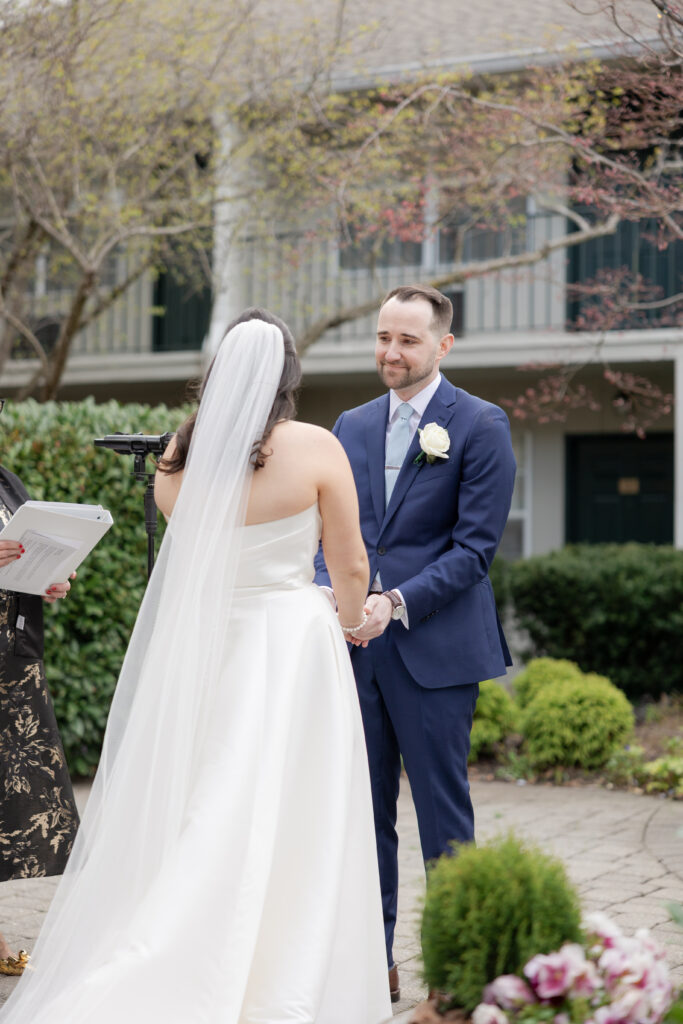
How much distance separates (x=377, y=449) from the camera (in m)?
3.91

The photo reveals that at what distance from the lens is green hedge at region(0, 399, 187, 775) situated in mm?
7008

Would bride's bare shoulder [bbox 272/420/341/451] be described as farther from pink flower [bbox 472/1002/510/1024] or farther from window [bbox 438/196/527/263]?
window [bbox 438/196/527/263]

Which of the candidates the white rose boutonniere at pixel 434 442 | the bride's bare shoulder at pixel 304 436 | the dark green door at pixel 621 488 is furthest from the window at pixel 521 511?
the bride's bare shoulder at pixel 304 436

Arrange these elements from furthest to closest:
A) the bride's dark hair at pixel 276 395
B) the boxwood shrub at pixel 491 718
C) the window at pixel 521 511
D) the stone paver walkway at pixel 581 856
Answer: the window at pixel 521 511
the boxwood shrub at pixel 491 718
the stone paver walkway at pixel 581 856
the bride's dark hair at pixel 276 395

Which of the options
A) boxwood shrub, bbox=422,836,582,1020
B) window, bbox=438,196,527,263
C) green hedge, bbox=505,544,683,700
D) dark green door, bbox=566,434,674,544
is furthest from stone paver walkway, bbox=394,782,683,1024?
window, bbox=438,196,527,263

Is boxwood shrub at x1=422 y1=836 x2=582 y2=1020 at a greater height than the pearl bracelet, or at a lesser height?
lesser

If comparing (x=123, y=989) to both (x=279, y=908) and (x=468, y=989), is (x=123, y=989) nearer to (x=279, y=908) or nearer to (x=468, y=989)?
(x=279, y=908)

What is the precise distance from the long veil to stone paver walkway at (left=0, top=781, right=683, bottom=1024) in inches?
29.7

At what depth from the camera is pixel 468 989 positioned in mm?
2457

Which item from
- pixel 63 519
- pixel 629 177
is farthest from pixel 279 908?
pixel 629 177

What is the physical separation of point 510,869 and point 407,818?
4.34 meters

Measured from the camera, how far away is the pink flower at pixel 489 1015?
2.29 meters

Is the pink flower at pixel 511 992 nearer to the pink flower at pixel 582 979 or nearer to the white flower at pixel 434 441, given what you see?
the pink flower at pixel 582 979

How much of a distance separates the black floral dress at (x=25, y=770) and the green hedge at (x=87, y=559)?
9.55 feet
